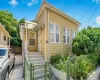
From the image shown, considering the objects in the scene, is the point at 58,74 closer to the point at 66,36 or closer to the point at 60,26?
the point at 60,26

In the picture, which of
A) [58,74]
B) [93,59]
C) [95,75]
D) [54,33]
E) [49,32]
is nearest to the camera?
[58,74]

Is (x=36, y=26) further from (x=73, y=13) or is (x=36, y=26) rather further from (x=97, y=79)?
(x=97, y=79)

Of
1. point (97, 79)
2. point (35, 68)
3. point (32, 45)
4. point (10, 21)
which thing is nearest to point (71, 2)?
point (32, 45)

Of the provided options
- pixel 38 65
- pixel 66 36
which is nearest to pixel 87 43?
pixel 66 36

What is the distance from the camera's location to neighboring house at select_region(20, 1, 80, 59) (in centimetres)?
1511

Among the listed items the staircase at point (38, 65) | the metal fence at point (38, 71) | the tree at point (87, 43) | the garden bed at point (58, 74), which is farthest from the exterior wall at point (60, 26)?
the metal fence at point (38, 71)

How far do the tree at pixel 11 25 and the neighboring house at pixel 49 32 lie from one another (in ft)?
54.1

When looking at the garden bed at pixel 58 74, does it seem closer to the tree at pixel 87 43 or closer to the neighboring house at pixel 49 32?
the neighboring house at pixel 49 32

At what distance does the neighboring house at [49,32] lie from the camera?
15.1 metres

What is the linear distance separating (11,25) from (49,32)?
24705 mm

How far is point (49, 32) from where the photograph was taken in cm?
1528

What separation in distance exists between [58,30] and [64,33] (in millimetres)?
1443

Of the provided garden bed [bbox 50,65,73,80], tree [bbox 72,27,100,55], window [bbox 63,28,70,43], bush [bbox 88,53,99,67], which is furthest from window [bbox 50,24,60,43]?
garden bed [bbox 50,65,73,80]

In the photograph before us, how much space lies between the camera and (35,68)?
26.0ft
